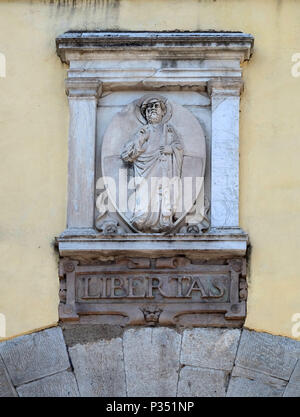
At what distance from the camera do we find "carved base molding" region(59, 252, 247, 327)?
10.6 m

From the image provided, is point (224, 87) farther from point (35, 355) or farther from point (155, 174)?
point (35, 355)

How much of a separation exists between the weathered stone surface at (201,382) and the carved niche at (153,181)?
35cm

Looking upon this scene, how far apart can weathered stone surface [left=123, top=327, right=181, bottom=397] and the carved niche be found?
0.11m

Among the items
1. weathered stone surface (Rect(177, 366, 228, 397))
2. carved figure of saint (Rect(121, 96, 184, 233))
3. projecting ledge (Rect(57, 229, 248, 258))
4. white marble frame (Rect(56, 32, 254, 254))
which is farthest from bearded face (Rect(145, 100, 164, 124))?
weathered stone surface (Rect(177, 366, 228, 397))

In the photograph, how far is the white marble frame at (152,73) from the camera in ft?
36.0

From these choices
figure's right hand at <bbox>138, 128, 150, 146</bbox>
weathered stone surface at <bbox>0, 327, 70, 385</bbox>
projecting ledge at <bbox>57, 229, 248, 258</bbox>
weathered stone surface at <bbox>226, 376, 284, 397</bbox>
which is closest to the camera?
weathered stone surface at <bbox>226, 376, 284, 397</bbox>

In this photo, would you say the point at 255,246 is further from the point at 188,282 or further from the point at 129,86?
the point at 129,86

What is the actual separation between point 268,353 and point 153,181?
4.98 feet

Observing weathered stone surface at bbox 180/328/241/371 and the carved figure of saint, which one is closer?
weathered stone surface at bbox 180/328/241/371

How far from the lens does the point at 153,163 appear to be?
10938mm

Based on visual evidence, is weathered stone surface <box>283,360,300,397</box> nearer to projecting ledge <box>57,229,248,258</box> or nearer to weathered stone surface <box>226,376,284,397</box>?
weathered stone surface <box>226,376,284,397</box>

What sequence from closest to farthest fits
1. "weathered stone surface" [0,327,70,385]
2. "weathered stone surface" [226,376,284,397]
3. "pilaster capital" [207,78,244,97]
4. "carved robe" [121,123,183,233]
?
1. "weathered stone surface" [226,376,284,397]
2. "weathered stone surface" [0,327,70,385]
3. "carved robe" [121,123,183,233]
4. "pilaster capital" [207,78,244,97]

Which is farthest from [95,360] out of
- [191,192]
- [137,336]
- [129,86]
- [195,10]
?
[195,10]

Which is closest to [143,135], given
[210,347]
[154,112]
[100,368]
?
[154,112]
